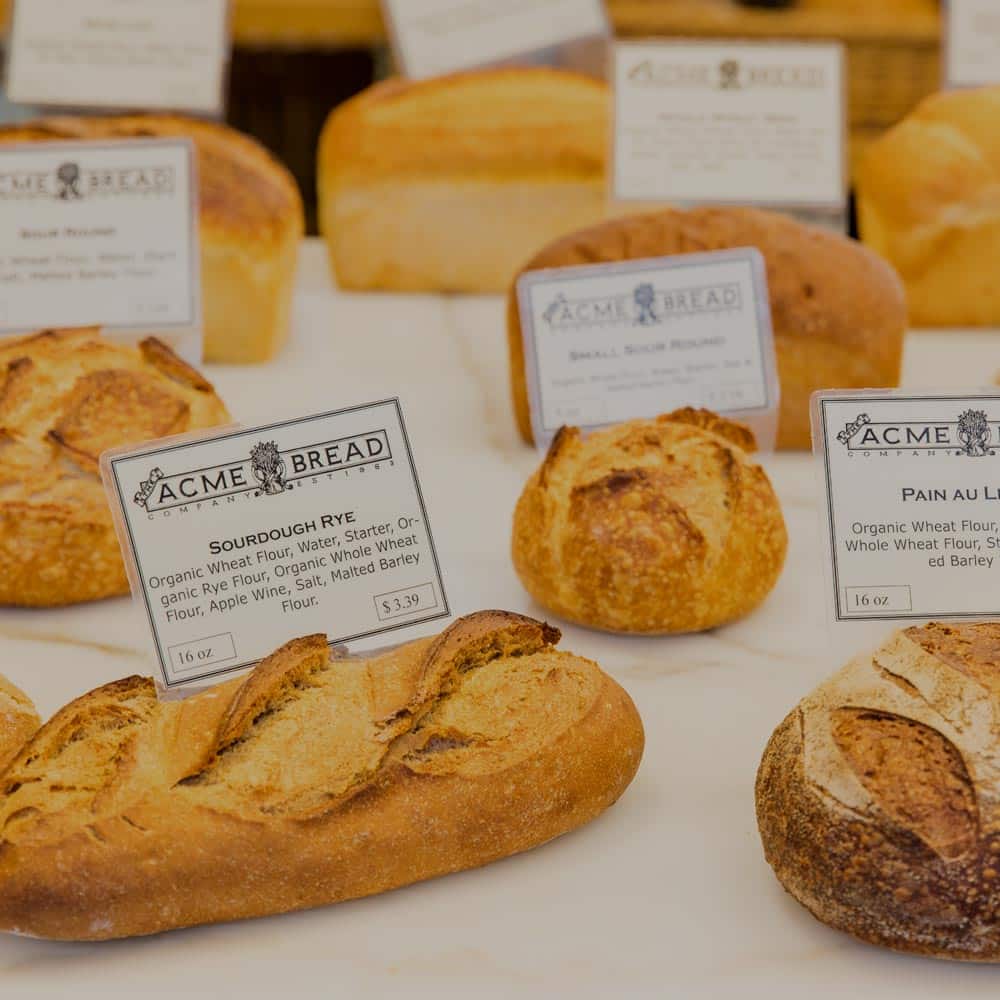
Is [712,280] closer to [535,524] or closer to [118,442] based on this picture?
[535,524]

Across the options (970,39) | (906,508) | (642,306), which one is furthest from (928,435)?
(970,39)

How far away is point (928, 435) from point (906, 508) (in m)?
0.08

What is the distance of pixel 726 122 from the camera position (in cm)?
274

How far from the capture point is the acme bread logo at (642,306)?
82.4 inches

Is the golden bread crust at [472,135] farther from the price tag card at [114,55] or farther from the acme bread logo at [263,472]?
the acme bread logo at [263,472]

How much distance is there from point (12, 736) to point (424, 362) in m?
1.44

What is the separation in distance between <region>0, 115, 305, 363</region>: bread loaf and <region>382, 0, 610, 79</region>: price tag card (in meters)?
0.55

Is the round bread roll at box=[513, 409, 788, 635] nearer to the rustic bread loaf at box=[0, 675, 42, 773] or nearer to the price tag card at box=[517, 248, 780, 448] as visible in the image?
the price tag card at box=[517, 248, 780, 448]

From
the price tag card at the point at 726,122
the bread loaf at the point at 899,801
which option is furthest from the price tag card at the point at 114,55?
the bread loaf at the point at 899,801

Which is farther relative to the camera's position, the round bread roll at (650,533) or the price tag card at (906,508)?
the round bread roll at (650,533)

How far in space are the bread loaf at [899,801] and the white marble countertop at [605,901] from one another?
2.6 inches

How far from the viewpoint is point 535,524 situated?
1.81 metres

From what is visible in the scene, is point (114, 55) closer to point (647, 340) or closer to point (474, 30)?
point (474, 30)

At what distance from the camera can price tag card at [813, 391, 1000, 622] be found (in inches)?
58.2
